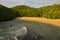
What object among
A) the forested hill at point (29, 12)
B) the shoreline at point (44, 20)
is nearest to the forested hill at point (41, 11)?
the forested hill at point (29, 12)

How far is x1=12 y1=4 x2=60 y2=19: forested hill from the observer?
25.6 metres

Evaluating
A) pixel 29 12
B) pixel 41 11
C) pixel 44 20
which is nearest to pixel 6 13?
pixel 29 12

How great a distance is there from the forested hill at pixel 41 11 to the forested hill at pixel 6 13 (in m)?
1.15

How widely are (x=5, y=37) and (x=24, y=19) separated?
40.5 ft

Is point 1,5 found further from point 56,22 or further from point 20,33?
point 20,33

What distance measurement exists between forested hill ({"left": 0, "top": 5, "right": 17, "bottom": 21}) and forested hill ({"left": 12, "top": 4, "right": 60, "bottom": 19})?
3.78ft

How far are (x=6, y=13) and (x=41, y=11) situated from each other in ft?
14.8

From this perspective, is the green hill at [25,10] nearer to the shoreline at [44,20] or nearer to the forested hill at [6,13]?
the forested hill at [6,13]

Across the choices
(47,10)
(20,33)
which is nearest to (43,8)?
(47,10)

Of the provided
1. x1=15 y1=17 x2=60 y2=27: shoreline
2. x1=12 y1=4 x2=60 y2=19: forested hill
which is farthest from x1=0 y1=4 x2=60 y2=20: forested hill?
x1=15 y1=17 x2=60 y2=27: shoreline

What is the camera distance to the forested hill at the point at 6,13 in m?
25.6

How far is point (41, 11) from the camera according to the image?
1081 inches

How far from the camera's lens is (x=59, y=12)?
85.4 feet

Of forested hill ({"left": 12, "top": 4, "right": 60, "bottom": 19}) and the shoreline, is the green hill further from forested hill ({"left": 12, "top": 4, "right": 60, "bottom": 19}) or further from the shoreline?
the shoreline
